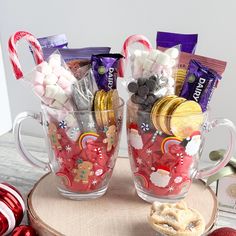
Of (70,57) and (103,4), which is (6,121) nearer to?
(103,4)

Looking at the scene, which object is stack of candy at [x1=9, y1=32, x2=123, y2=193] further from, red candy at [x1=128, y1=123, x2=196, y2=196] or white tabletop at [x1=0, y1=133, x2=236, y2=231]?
white tabletop at [x1=0, y1=133, x2=236, y2=231]

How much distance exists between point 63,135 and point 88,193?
0.12 meters

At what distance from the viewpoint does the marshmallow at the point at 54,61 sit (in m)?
0.60

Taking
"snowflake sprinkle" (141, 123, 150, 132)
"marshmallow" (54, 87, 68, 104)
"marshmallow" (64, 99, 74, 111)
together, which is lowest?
"snowflake sprinkle" (141, 123, 150, 132)

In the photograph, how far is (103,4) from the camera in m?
0.96

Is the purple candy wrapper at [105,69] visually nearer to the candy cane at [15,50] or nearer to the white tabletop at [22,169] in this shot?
the candy cane at [15,50]

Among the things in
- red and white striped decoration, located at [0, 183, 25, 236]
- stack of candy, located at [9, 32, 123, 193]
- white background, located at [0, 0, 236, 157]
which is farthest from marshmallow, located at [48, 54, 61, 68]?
white background, located at [0, 0, 236, 157]

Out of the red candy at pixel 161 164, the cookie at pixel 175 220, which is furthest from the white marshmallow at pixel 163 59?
the cookie at pixel 175 220

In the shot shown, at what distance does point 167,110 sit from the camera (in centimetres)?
57

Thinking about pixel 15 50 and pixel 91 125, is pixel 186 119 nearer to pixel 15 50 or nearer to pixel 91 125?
pixel 91 125

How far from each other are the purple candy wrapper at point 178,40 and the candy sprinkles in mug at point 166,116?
0.02 metres

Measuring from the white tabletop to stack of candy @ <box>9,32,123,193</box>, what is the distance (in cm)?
16

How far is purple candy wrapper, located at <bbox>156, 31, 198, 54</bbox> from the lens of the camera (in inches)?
25.3

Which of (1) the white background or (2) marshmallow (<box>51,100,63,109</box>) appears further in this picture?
(1) the white background
